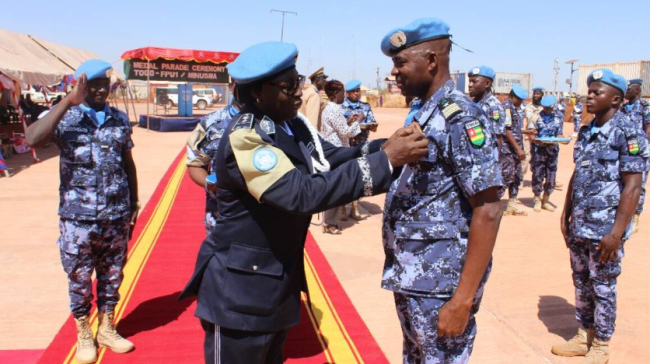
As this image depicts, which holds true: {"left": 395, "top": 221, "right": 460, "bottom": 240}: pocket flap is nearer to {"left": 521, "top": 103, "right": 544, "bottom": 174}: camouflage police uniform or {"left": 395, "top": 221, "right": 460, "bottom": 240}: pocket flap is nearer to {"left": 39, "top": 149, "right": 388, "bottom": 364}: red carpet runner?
{"left": 39, "top": 149, "right": 388, "bottom": 364}: red carpet runner

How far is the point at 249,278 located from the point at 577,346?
117 inches

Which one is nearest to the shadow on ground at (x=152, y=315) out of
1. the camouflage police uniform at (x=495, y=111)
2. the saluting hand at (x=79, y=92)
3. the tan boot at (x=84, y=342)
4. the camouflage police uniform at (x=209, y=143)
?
the tan boot at (x=84, y=342)

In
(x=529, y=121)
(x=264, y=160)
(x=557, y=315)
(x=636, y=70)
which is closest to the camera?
(x=264, y=160)

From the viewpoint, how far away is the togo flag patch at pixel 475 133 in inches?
84.2

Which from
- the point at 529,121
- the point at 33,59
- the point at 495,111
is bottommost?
the point at 529,121

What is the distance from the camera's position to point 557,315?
16.0ft

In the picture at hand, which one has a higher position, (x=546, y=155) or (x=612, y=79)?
(x=612, y=79)

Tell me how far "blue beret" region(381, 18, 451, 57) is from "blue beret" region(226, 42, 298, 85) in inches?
16.4

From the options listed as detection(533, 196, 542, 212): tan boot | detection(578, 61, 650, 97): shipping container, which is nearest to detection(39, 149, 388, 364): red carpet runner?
detection(533, 196, 542, 212): tan boot

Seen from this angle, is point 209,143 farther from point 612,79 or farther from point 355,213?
point 355,213

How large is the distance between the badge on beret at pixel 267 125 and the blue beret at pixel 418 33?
60 cm

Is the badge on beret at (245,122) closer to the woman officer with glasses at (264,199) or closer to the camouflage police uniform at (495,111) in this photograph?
the woman officer with glasses at (264,199)

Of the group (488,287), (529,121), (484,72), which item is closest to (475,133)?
(488,287)

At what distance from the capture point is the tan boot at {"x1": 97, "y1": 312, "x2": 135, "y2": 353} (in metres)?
4.09
